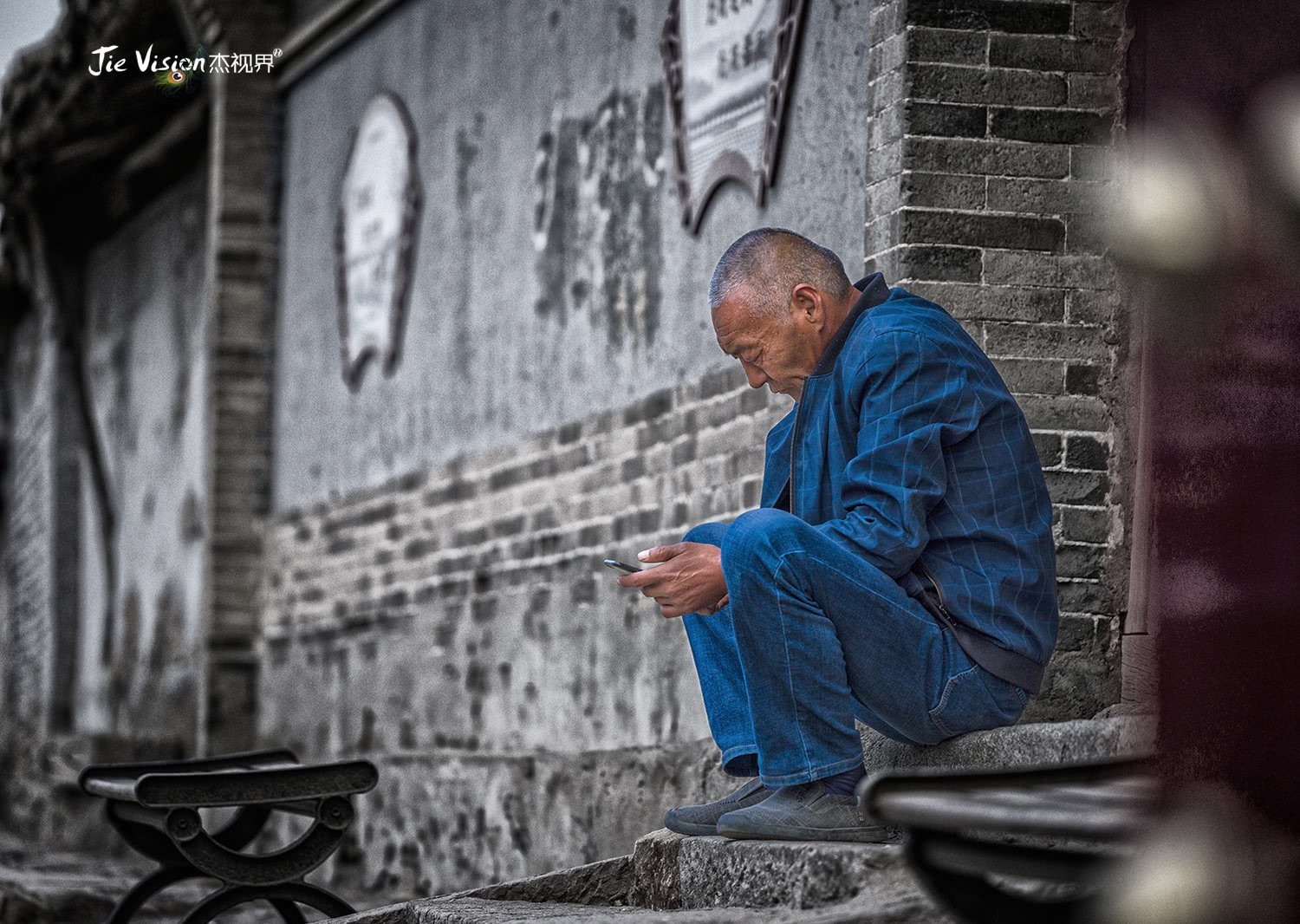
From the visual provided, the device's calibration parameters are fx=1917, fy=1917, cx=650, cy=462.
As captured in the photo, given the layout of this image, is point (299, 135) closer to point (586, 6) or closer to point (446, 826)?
point (586, 6)

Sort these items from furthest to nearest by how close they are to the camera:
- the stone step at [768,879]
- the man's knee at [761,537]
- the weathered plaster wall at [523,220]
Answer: the weathered plaster wall at [523,220], the man's knee at [761,537], the stone step at [768,879]

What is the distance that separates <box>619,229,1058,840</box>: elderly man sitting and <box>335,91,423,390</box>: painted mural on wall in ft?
15.8

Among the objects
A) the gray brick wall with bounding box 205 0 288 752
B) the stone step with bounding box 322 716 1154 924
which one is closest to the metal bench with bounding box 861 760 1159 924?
the stone step with bounding box 322 716 1154 924

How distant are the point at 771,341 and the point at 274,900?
6.03 feet

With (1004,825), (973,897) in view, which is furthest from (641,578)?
(1004,825)

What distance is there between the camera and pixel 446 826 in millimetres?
7137

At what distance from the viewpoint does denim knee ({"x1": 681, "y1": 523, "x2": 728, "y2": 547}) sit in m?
3.58

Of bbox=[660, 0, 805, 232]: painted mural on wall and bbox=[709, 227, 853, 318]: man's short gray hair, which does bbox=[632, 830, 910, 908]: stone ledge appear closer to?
bbox=[709, 227, 853, 318]: man's short gray hair

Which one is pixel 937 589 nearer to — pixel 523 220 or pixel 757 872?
pixel 757 872

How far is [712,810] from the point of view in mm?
3549

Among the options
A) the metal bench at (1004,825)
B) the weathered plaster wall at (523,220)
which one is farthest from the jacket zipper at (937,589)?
the weathered plaster wall at (523,220)

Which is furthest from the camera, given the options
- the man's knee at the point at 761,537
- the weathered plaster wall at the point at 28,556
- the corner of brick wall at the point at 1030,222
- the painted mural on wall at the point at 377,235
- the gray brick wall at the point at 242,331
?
the weathered plaster wall at the point at 28,556

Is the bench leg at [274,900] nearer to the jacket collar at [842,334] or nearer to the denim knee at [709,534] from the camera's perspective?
the denim knee at [709,534]

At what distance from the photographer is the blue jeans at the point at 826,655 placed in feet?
10.3
